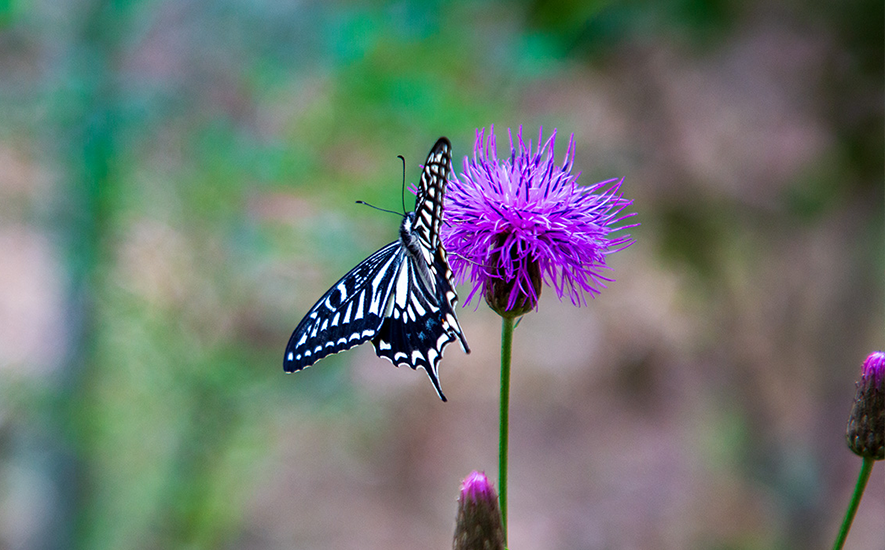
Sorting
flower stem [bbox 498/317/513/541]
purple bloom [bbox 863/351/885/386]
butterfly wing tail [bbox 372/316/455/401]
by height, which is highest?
butterfly wing tail [bbox 372/316/455/401]

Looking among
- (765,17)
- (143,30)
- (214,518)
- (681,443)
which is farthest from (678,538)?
(143,30)

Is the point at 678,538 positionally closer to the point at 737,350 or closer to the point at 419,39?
the point at 737,350

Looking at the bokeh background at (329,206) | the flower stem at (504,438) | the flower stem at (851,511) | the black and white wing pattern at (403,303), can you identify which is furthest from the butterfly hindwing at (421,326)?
the bokeh background at (329,206)

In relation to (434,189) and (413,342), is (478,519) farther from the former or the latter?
(434,189)

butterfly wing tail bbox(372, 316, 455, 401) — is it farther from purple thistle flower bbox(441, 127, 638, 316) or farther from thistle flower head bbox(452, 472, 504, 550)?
thistle flower head bbox(452, 472, 504, 550)

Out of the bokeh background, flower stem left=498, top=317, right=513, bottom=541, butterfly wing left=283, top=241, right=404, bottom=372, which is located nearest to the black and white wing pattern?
butterfly wing left=283, top=241, right=404, bottom=372

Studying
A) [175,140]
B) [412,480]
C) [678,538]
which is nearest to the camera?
[175,140]
